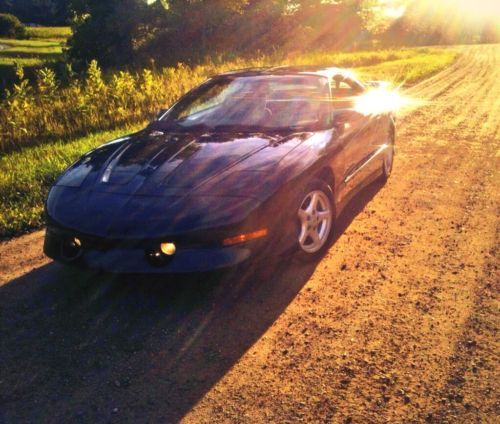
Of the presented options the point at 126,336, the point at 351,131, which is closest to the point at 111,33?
the point at 351,131

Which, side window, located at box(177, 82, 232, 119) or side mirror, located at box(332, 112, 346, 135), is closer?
side mirror, located at box(332, 112, 346, 135)

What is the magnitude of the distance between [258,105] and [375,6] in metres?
49.5

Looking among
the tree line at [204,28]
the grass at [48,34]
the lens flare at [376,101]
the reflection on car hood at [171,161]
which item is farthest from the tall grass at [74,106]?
the grass at [48,34]

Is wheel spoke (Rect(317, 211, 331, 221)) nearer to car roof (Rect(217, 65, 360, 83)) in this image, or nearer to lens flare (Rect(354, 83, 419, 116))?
lens flare (Rect(354, 83, 419, 116))

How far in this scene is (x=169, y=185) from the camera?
3.56 meters

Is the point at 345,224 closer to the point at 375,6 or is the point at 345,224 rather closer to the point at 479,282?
the point at 479,282

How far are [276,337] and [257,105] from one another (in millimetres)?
2445

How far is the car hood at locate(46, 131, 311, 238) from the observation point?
10.9 ft

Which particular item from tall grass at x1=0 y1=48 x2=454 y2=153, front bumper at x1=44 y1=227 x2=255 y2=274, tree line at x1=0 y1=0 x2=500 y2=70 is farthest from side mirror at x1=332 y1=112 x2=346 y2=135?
tree line at x1=0 y1=0 x2=500 y2=70

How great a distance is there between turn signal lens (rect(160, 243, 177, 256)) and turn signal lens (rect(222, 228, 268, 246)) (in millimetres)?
323

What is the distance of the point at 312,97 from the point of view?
189 inches

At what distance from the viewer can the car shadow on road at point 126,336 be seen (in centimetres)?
260

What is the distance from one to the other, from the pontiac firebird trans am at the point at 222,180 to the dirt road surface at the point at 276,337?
35 centimetres

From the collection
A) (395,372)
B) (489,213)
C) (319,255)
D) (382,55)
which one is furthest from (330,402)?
(382,55)
